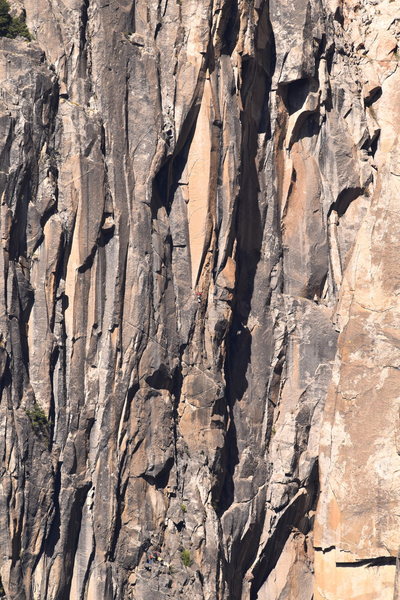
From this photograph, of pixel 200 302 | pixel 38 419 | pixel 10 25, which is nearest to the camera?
pixel 38 419

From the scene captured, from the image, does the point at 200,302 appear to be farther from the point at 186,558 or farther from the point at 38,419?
the point at 186,558

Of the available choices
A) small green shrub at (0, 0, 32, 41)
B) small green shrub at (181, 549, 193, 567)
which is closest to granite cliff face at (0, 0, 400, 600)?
small green shrub at (181, 549, 193, 567)

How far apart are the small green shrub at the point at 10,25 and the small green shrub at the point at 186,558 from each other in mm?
19457

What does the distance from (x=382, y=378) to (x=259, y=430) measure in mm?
5666

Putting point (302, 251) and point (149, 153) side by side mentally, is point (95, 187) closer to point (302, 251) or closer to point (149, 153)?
point (149, 153)

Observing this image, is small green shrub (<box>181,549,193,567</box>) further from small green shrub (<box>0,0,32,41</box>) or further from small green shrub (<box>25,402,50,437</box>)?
small green shrub (<box>0,0,32,41</box>)

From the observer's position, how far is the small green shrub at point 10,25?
3750cm

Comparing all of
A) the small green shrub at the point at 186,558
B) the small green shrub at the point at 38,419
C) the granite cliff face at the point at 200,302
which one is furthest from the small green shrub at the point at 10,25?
the small green shrub at the point at 186,558

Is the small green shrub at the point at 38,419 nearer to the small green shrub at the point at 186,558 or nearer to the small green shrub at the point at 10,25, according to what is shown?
the small green shrub at the point at 186,558

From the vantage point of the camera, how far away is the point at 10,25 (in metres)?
37.8

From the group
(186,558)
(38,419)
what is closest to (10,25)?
(38,419)

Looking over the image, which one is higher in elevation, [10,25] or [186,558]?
[10,25]

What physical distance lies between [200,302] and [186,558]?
31.1ft

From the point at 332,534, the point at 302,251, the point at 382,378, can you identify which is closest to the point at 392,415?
the point at 382,378
